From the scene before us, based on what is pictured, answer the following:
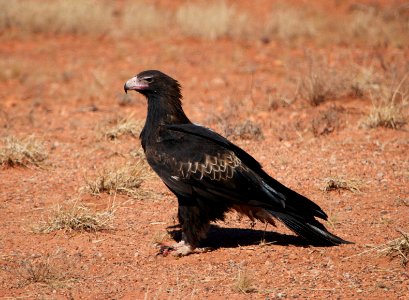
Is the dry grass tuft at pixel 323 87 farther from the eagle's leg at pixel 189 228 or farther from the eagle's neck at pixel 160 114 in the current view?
the eagle's leg at pixel 189 228

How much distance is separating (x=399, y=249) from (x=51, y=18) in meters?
15.5

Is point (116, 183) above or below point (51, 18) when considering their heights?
below

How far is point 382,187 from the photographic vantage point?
9.30m

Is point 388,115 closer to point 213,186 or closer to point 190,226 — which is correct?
point 213,186

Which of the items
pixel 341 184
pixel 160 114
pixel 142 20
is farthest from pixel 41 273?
pixel 142 20

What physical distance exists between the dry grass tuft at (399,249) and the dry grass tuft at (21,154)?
5.44 m

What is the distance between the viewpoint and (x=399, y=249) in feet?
22.8

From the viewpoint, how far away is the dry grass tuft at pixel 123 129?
11562mm

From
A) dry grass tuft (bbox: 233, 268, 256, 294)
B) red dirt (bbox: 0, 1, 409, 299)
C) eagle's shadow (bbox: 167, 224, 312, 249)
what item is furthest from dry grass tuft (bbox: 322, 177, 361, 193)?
dry grass tuft (bbox: 233, 268, 256, 294)

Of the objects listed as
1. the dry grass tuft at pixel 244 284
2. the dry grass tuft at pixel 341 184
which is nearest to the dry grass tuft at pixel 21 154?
the dry grass tuft at pixel 341 184

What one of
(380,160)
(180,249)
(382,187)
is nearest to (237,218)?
(180,249)

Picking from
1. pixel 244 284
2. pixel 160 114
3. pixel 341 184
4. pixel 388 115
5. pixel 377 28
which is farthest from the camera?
pixel 377 28

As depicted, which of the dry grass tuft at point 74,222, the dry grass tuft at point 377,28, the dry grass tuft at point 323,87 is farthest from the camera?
the dry grass tuft at point 377,28

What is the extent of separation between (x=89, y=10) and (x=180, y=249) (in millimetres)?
14624
